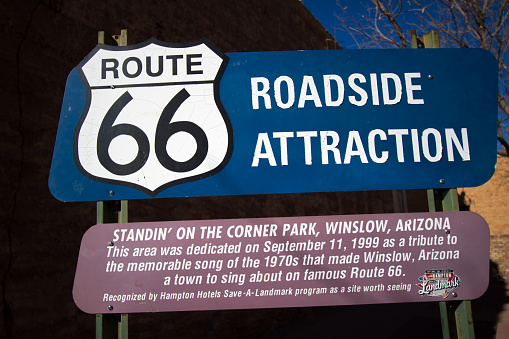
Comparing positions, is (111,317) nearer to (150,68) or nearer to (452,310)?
(150,68)

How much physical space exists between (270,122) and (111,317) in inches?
54.6

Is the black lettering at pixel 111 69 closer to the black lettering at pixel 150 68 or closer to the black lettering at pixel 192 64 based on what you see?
the black lettering at pixel 150 68

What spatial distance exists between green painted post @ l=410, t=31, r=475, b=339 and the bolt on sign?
0.32 ft

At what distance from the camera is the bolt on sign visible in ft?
7.07

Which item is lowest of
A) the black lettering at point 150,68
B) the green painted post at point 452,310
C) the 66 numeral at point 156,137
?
the green painted post at point 452,310

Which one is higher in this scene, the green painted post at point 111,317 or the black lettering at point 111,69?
the black lettering at point 111,69

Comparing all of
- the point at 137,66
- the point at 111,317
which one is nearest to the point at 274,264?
the point at 111,317

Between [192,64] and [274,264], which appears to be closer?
[274,264]

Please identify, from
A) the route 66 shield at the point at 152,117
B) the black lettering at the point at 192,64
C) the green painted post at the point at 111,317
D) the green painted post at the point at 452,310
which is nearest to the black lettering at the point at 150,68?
the route 66 shield at the point at 152,117

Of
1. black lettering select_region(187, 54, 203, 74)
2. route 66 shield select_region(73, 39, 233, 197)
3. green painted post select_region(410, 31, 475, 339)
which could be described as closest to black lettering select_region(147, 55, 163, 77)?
route 66 shield select_region(73, 39, 233, 197)

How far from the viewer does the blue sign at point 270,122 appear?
228 centimetres

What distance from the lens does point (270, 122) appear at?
2.33m

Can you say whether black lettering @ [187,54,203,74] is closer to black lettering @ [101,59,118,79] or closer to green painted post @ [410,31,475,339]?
black lettering @ [101,59,118,79]

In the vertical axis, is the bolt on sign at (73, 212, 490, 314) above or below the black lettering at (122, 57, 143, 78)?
below
